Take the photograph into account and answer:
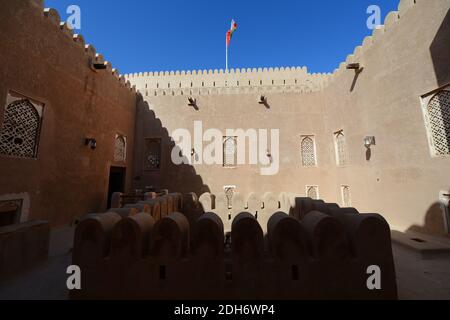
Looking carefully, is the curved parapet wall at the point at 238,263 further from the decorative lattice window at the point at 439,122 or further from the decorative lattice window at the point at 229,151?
the decorative lattice window at the point at 229,151

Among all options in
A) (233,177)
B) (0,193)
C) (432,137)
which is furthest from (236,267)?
(233,177)

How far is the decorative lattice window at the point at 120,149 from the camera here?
9680 mm

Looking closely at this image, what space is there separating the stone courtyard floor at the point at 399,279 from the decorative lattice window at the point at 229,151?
760 cm

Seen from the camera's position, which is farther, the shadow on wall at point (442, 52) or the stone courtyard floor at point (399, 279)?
the shadow on wall at point (442, 52)

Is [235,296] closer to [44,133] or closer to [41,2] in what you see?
[44,133]

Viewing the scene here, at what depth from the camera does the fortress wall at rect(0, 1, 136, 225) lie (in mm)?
5289

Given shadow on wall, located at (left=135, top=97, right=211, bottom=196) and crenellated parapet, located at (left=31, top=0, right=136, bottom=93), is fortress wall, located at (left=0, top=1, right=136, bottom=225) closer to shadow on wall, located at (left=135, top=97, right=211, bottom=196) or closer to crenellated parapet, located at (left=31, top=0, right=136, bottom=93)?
crenellated parapet, located at (left=31, top=0, right=136, bottom=93)

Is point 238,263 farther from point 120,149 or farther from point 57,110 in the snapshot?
point 120,149

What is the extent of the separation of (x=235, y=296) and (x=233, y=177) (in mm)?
8112

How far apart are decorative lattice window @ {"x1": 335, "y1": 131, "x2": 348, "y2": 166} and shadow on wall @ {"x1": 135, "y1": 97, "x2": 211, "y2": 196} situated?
6.99m

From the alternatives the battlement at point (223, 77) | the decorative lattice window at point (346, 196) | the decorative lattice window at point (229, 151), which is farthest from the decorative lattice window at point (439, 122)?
the decorative lattice window at point (229, 151)

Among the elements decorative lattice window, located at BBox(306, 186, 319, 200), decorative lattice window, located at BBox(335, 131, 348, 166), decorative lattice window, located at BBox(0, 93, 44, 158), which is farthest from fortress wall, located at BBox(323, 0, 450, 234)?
decorative lattice window, located at BBox(0, 93, 44, 158)
